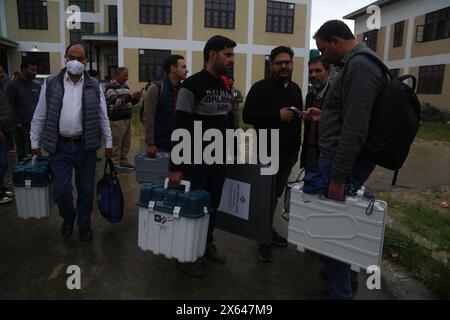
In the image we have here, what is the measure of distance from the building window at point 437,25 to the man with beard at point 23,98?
2230 centimetres

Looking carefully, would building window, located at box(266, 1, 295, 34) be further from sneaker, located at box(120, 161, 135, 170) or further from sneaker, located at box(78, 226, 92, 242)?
sneaker, located at box(78, 226, 92, 242)

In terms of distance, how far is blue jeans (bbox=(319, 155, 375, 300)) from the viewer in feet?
8.04

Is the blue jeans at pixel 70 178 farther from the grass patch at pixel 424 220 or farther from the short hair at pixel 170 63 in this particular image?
the grass patch at pixel 424 220

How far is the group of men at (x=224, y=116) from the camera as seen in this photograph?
2.29 meters

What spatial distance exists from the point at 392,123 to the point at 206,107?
1458 mm

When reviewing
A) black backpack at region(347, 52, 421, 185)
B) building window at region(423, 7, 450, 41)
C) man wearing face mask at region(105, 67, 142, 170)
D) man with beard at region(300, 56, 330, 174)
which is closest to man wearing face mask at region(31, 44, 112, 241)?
man with beard at region(300, 56, 330, 174)

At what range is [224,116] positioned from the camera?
10.3 ft

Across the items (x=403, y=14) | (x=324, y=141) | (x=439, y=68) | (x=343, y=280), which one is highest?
(x=403, y=14)

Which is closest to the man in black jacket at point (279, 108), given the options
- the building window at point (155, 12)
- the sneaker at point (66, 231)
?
the sneaker at point (66, 231)

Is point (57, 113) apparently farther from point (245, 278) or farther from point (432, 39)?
point (432, 39)

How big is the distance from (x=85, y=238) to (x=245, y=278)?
1.77 m
